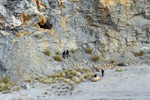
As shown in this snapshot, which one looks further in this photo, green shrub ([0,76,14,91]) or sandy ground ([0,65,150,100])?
green shrub ([0,76,14,91])

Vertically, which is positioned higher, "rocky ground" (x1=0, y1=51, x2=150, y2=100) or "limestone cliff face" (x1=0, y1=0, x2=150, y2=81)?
"limestone cliff face" (x1=0, y1=0, x2=150, y2=81)

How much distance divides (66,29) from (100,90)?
7919 mm

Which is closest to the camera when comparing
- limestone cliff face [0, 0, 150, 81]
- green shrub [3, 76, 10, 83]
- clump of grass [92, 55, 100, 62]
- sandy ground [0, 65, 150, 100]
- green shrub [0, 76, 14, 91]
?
sandy ground [0, 65, 150, 100]

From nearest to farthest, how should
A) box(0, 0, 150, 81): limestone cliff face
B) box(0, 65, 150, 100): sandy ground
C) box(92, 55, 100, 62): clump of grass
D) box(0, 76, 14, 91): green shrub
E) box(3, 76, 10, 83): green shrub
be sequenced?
box(0, 65, 150, 100): sandy ground < box(0, 76, 14, 91): green shrub < box(3, 76, 10, 83): green shrub < box(0, 0, 150, 81): limestone cliff face < box(92, 55, 100, 62): clump of grass

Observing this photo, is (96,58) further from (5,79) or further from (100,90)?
(5,79)

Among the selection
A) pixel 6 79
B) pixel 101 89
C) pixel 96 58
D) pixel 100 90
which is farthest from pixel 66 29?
pixel 100 90

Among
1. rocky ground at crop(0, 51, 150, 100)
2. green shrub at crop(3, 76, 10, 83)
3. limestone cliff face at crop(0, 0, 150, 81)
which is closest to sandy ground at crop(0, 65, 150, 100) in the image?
rocky ground at crop(0, 51, 150, 100)

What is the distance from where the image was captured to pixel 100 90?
11711 millimetres

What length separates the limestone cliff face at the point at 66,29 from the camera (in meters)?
14.3

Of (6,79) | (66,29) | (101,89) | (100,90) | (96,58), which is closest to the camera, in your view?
(100,90)

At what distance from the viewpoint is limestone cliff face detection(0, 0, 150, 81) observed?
1427 centimetres

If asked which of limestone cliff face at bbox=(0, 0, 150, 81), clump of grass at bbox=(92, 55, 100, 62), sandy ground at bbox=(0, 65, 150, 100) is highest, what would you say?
limestone cliff face at bbox=(0, 0, 150, 81)

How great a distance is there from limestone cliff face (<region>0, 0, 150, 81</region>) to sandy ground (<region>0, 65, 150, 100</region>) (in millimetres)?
2402

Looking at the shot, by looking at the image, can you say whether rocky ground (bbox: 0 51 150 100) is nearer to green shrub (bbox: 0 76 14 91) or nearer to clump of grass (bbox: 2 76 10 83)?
green shrub (bbox: 0 76 14 91)
